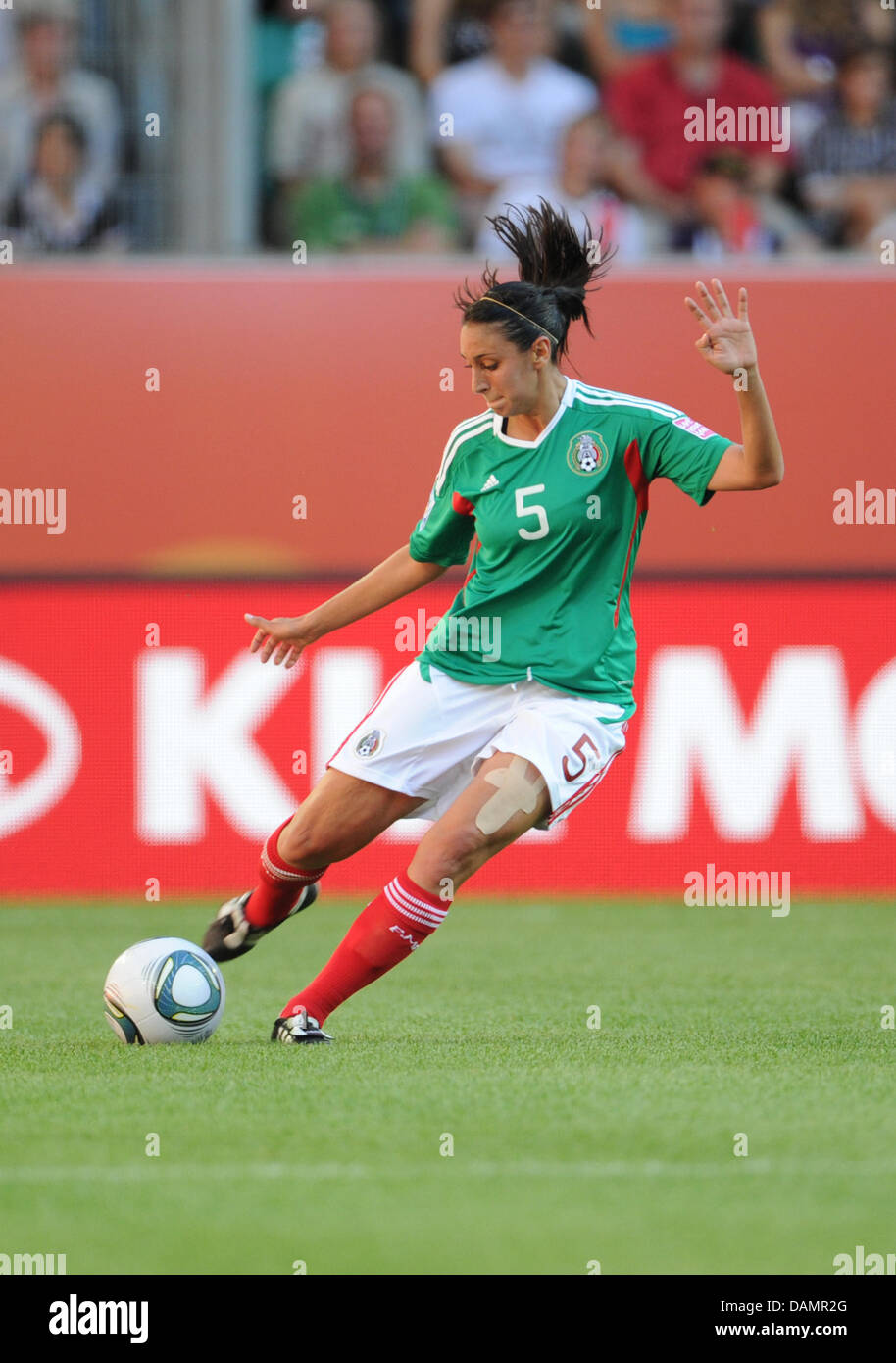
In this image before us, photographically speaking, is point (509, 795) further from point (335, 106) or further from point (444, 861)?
point (335, 106)

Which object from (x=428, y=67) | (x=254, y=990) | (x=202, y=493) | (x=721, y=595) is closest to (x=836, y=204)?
(x=428, y=67)

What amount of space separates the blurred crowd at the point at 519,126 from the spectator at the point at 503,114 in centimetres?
1

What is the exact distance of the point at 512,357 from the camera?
499cm

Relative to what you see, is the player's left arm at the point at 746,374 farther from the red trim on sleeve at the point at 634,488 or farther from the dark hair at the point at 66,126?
the dark hair at the point at 66,126

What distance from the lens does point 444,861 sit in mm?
4855

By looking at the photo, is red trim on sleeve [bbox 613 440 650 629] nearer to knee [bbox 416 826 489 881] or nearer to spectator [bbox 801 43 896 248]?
knee [bbox 416 826 489 881]

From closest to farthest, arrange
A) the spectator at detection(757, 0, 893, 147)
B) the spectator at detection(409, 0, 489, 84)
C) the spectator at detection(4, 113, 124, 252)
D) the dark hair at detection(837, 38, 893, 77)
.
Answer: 1. the spectator at detection(4, 113, 124, 252)
2. the spectator at detection(409, 0, 489, 84)
3. the dark hair at detection(837, 38, 893, 77)
4. the spectator at detection(757, 0, 893, 147)

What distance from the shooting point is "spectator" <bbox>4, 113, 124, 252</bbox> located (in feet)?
32.3

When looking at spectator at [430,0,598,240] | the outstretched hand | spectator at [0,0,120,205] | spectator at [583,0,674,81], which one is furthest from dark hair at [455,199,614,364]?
spectator at [583,0,674,81]

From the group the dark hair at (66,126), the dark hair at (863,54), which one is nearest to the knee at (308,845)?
the dark hair at (66,126)

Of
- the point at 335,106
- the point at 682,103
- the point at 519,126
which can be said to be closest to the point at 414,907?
the point at 335,106

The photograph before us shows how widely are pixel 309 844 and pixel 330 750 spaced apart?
3475 millimetres

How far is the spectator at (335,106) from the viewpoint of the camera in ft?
33.9

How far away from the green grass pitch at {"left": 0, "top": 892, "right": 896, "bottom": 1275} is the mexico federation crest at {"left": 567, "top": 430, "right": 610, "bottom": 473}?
155 centimetres
